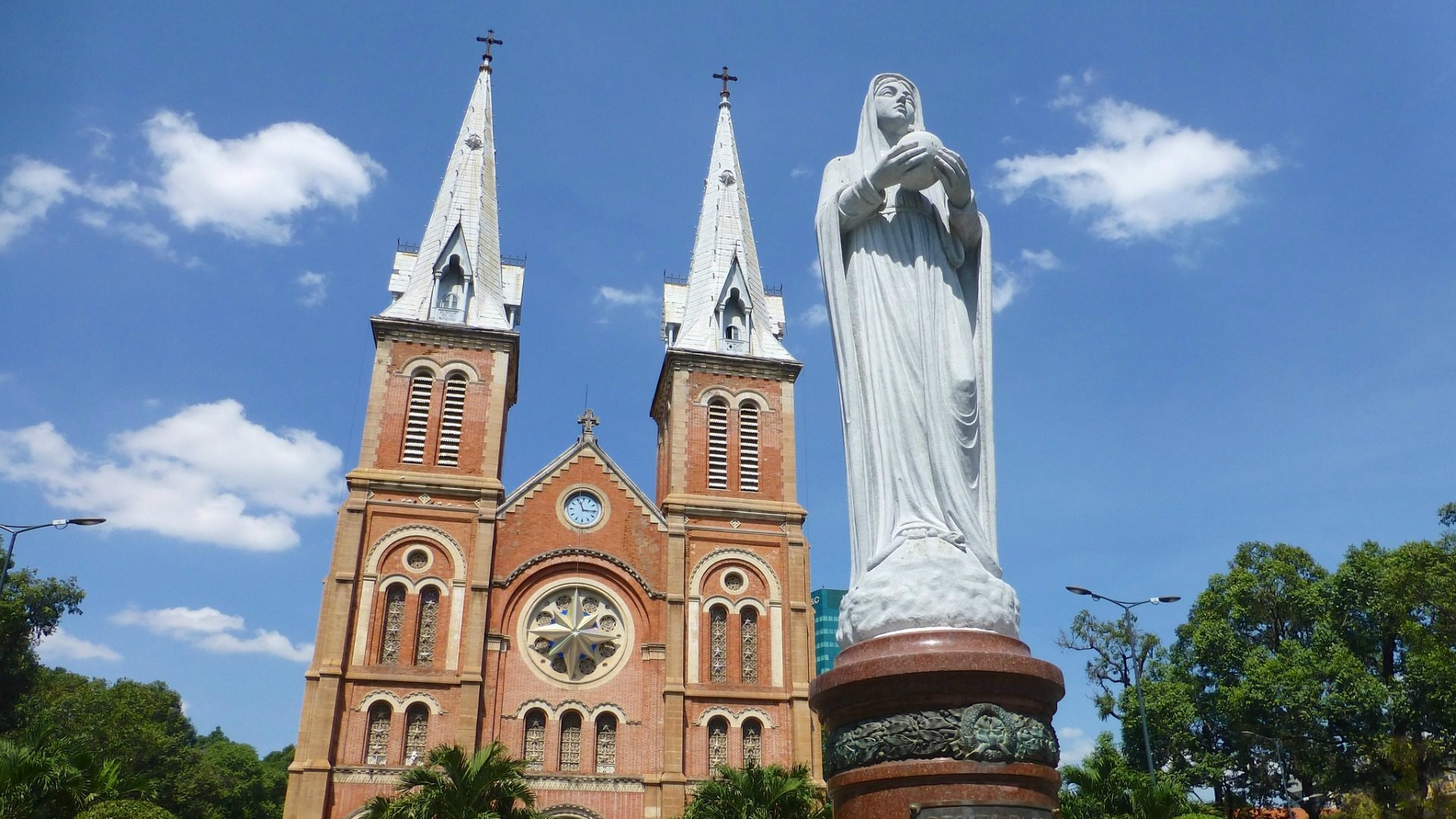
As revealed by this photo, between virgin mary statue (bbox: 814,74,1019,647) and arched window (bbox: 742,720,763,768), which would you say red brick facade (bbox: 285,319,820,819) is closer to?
arched window (bbox: 742,720,763,768)

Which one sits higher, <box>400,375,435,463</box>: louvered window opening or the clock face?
<box>400,375,435,463</box>: louvered window opening

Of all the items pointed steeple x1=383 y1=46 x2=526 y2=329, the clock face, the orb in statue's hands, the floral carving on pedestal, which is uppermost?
pointed steeple x1=383 y1=46 x2=526 y2=329

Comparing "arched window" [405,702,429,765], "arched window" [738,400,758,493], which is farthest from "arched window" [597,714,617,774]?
"arched window" [738,400,758,493]

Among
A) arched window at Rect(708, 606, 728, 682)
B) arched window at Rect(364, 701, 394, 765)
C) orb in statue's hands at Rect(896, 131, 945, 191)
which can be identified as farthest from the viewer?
arched window at Rect(708, 606, 728, 682)

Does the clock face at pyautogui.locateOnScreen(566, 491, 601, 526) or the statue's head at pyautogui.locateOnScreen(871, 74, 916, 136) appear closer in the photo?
the statue's head at pyautogui.locateOnScreen(871, 74, 916, 136)

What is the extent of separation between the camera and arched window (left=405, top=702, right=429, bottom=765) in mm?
26453

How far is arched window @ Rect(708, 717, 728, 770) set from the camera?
27.8m

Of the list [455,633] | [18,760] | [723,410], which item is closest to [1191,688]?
[723,410]

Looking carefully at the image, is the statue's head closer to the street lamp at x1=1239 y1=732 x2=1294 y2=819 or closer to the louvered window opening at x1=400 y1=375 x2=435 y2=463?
the street lamp at x1=1239 y1=732 x2=1294 y2=819

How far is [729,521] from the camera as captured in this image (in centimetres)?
3086

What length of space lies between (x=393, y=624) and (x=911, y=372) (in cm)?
2433

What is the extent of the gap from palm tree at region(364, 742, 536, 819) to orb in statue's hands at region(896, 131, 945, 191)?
14523 millimetres

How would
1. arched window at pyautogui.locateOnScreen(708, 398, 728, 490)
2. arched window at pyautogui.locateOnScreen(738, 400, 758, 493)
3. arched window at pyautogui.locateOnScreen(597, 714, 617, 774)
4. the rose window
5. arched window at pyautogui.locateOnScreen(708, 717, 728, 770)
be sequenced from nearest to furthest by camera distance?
arched window at pyautogui.locateOnScreen(597, 714, 617, 774) < arched window at pyautogui.locateOnScreen(708, 717, 728, 770) < the rose window < arched window at pyautogui.locateOnScreen(708, 398, 728, 490) < arched window at pyautogui.locateOnScreen(738, 400, 758, 493)

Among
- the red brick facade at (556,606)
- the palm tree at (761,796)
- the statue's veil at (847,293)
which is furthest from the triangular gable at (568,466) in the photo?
the statue's veil at (847,293)
